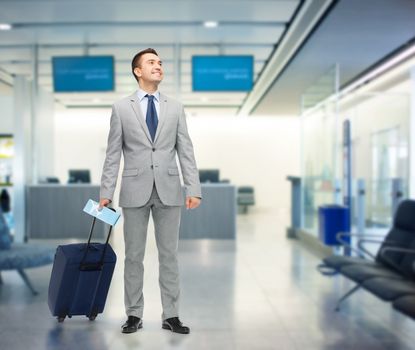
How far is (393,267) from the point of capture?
411 cm

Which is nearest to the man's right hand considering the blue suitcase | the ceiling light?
the blue suitcase

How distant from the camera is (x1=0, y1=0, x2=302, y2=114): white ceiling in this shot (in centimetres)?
644

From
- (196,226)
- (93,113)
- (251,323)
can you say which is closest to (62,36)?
(196,226)

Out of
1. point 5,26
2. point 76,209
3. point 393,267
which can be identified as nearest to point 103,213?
point 393,267

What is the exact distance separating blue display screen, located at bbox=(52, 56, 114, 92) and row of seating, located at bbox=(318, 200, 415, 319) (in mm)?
4899

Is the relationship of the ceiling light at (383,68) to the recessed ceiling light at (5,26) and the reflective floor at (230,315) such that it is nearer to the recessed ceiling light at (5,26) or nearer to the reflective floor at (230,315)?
the reflective floor at (230,315)

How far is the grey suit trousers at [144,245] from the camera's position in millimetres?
1775

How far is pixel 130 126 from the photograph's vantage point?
1694 millimetres

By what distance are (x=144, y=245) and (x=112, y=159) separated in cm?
36

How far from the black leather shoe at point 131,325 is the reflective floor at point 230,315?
8 centimetres

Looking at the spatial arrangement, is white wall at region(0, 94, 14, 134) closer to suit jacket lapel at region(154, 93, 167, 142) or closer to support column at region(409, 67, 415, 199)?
support column at region(409, 67, 415, 199)

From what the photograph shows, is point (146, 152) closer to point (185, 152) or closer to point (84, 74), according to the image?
point (185, 152)

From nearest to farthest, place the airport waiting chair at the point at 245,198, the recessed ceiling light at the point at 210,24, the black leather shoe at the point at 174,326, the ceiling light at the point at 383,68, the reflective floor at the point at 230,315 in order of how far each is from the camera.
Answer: the black leather shoe at the point at 174,326 → the reflective floor at the point at 230,315 → the recessed ceiling light at the point at 210,24 → the ceiling light at the point at 383,68 → the airport waiting chair at the point at 245,198

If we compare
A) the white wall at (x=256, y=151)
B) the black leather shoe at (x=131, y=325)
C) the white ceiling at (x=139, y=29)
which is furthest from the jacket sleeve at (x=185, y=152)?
the white wall at (x=256, y=151)
